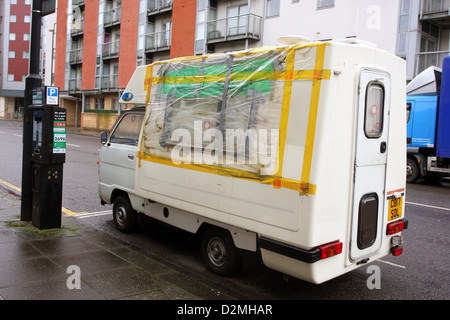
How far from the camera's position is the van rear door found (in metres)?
3.92

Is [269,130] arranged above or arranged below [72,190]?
above

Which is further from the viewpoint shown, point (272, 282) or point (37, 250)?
point (37, 250)

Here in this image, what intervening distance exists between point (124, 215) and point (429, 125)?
10189 mm

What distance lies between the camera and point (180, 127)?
16.3ft

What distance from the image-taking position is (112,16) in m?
37.6

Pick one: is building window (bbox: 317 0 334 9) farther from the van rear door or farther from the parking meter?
the van rear door

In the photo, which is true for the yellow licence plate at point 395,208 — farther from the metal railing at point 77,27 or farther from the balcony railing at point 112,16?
the metal railing at point 77,27

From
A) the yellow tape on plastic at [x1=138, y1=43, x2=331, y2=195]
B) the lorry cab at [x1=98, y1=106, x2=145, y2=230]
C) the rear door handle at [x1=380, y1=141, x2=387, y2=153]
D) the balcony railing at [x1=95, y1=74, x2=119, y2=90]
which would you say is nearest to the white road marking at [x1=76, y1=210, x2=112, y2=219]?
the lorry cab at [x1=98, y1=106, x2=145, y2=230]

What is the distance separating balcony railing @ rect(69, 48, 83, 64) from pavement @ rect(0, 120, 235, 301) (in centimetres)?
3969

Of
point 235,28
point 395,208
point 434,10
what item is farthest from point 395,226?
point 235,28

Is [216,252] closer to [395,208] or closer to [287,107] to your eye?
[287,107]
